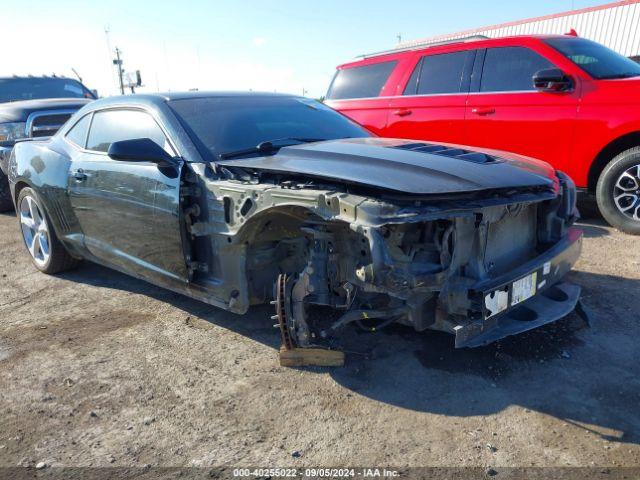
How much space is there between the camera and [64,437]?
2.48 meters

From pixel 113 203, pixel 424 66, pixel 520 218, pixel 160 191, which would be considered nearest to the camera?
pixel 520 218

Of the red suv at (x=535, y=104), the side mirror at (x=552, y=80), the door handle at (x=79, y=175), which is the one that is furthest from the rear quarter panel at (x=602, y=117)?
the door handle at (x=79, y=175)

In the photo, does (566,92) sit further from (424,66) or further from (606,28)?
(606,28)

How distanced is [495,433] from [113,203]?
9.44 ft

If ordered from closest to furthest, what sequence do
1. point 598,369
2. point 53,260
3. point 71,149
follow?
point 598,369 < point 71,149 < point 53,260

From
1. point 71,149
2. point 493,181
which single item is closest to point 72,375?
point 71,149

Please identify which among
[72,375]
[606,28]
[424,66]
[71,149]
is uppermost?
[606,28]

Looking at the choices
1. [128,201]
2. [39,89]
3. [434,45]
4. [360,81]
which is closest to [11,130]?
[39,89]

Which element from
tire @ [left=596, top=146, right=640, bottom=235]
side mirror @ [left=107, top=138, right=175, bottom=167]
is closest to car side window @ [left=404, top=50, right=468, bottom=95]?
tire @ [left=596, top=146, right=640, bottom=235]

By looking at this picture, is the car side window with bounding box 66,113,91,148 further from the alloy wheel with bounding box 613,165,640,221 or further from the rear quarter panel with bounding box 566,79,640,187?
the alloy wheel with bounding box 613,165,640,221

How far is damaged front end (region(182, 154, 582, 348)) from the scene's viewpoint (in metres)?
2.40

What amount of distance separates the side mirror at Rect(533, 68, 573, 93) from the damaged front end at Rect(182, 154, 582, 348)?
2.27m

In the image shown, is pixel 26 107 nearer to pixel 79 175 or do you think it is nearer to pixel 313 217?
pixel 79 175

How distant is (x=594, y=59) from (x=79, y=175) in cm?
508
